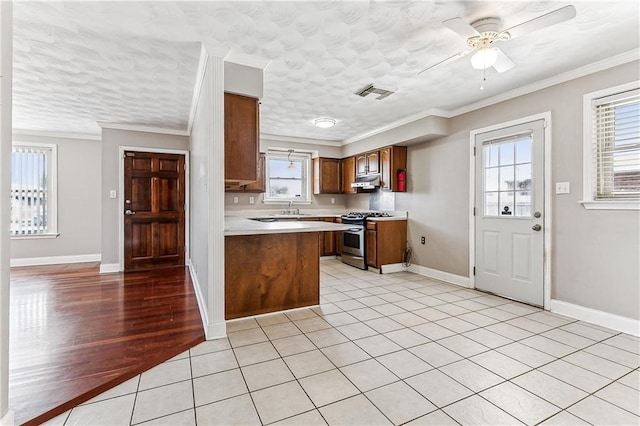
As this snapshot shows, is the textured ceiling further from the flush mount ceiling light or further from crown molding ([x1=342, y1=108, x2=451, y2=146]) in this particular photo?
the flush mount ceiling light

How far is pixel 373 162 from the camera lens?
5.52m

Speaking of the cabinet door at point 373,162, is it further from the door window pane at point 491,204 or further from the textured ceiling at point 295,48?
the door window pane at point 491,204

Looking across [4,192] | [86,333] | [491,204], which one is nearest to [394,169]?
[491,204]

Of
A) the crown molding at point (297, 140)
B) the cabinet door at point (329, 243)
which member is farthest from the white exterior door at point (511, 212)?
the crown molding at point (297, 140)

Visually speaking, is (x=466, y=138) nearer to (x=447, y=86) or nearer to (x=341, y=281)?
(x=447, y=86)

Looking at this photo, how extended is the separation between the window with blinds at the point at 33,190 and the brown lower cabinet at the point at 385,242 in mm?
5772

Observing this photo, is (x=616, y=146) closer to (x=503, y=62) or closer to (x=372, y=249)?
(x=503, y=62)

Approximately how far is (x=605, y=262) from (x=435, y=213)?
82.5 inches

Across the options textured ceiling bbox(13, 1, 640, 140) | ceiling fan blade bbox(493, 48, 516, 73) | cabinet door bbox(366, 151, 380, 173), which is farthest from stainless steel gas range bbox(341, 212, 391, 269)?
ceiling fan blade bbox(493, 48, 516, 73)

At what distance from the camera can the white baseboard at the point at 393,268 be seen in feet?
16.4

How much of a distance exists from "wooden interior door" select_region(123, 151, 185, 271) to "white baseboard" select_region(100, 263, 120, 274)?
0.46ft

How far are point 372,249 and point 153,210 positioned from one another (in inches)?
152

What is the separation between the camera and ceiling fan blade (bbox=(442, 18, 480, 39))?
198 cm

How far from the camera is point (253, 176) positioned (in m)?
2.92
